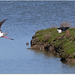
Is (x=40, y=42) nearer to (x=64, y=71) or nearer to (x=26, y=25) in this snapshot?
(x=64, y=71)

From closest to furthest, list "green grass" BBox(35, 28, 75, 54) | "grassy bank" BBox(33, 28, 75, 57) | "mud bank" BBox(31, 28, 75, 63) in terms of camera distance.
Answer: "mud bank" BBox(31, 28, 75, 63) → "grassy bank" BBox(33, 28, 75, 57) → "green grass" BBox(35, 28, 75, 54)

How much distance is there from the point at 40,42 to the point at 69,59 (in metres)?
5.80

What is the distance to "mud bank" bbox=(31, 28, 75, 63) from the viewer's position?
2410cm

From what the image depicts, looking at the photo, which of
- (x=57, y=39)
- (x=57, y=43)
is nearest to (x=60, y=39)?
(x=57, y=39)

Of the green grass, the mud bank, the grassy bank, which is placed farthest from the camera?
the green grass

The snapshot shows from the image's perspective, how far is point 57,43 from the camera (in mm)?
26969

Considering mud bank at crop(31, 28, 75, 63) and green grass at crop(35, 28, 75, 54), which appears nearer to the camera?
mud bank at crop(31, 28, 75, 63)

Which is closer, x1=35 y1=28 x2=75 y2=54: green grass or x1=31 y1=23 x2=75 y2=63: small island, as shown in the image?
x1=31 y1=23 x2=75 y2=63: small island

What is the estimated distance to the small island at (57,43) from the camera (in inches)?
951

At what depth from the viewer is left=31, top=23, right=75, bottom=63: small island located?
2416 centimetres

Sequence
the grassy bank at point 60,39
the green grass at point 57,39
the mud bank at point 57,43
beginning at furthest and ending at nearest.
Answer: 1. the green grass at point 57,39
2. the grassy bank at point 60,39
3. the mud bank at point 57,43

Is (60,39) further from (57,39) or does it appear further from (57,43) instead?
(57,43)

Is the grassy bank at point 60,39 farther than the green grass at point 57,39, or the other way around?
the green grass at point 57,39

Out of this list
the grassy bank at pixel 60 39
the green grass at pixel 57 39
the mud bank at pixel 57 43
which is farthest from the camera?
the green grass at pixel 57 39
